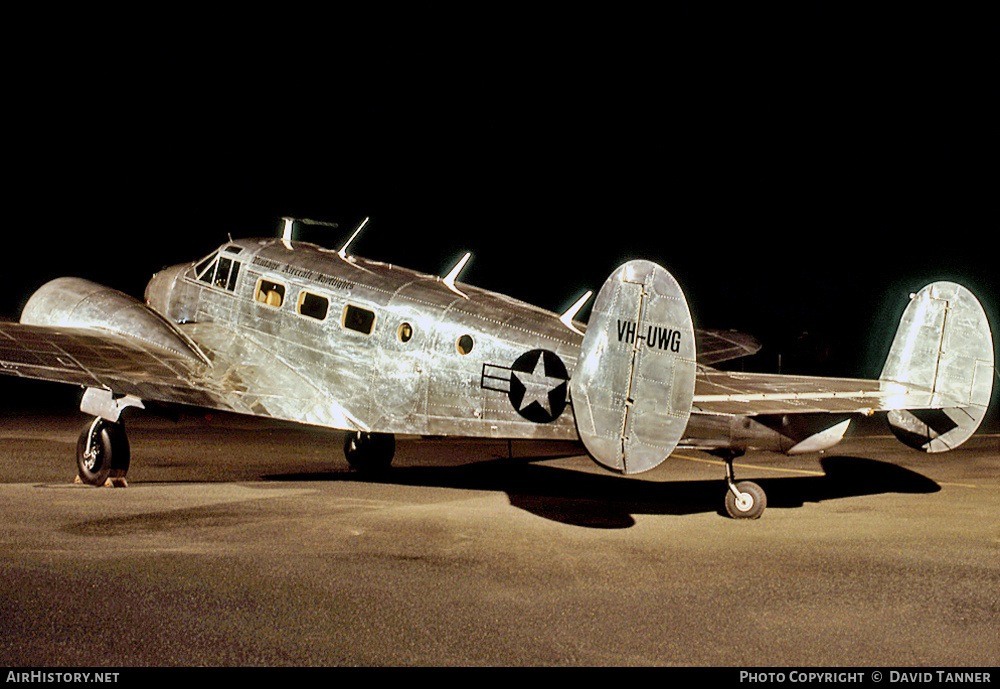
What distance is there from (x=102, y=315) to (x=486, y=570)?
30.6 feet

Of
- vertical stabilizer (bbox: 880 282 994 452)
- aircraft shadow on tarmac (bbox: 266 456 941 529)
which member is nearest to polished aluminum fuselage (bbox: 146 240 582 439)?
aircraft shadow on tarmac (bbox: 266 456 941 529)

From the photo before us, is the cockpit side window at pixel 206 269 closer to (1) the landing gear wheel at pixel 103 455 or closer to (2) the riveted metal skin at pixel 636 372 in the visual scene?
(1) the landing gear wheel at pixel 103 455

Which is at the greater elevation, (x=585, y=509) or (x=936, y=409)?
(x=936, y=409)

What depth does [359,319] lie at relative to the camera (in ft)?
40.6

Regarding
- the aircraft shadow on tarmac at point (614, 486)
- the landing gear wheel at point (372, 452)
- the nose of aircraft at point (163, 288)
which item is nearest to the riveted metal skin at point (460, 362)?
the nose of aircraft at point (163, 288)

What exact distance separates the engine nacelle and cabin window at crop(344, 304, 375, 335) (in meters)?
2.71

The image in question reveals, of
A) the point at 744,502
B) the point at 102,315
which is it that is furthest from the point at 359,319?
the point at 744,502

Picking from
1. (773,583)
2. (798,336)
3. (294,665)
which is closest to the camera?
(294,665)

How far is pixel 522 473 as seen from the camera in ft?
51.8

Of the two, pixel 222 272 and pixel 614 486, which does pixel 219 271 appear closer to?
pixel 222 272

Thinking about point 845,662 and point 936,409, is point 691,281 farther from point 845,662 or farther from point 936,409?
point 845,662

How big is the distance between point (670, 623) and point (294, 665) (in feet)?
9.23

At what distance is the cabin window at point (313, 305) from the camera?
42.0 ft

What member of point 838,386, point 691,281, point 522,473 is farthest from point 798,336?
point 838,386
